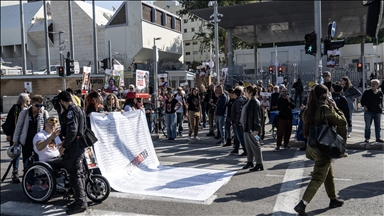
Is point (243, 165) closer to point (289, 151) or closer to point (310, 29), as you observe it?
point (289, 151)

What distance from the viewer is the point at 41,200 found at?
633cm

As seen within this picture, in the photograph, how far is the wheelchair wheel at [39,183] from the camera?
6.25m

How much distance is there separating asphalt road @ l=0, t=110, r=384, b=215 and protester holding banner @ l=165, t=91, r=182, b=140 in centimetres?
326

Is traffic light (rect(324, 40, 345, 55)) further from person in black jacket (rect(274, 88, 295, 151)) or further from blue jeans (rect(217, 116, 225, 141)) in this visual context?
blue jeans (rect(217, 116, 225, 141))

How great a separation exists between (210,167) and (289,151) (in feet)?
9.79

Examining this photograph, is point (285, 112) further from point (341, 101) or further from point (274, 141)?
point (274, 141)

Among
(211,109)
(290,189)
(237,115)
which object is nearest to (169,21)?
(211,109)

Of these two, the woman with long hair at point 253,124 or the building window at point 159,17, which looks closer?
the woman with long hair at point 253,124

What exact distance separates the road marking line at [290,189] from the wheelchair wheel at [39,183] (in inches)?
143

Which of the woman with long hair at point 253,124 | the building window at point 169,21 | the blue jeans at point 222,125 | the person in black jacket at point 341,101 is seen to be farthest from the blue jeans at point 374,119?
the building window at point 169,21

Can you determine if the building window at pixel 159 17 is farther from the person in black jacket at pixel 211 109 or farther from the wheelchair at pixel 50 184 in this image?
the wheelchair at pixel 50 184

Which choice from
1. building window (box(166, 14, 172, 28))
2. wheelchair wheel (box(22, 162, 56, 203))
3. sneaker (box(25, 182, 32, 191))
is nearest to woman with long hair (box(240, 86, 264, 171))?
wheelchair wheel (box(22, 162, 56, 203))

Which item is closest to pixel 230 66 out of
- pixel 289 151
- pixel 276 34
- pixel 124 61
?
pixel 276 34

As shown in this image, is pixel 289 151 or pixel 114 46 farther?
pixel 114 46
